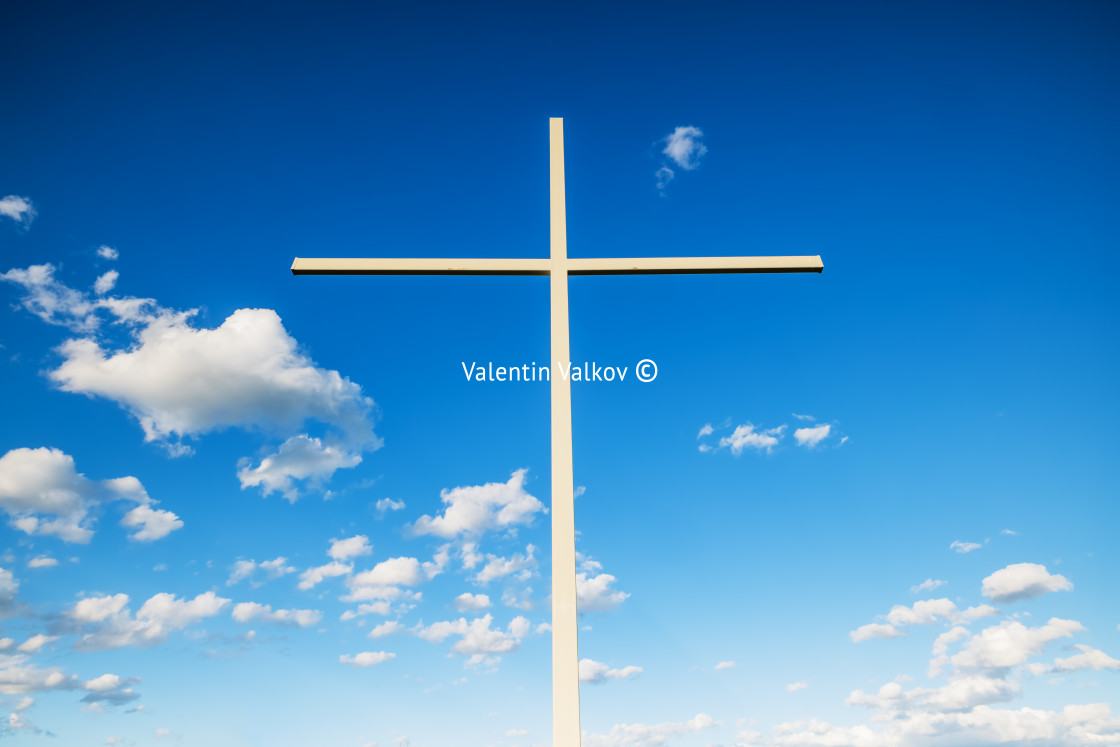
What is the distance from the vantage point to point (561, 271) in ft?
21.2

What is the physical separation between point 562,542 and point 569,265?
2234mm

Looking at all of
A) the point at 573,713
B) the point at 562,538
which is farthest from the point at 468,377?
the point at 573,713

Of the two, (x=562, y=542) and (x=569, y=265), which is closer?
(x=562, y=542)

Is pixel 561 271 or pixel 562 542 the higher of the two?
pixel 561 271

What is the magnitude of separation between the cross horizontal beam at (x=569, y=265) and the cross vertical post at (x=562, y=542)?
0.21 m

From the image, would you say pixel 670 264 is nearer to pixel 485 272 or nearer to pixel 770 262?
pixel 770 262

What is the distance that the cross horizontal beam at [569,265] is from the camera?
6.51m

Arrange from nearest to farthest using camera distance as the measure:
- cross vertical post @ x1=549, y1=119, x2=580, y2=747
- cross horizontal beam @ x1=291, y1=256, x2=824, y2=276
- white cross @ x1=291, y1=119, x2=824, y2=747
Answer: cross vertical post @ x1=549, y1=119, x2=580, y2=747
white cross @ x1=291, y1=119, x2=824, y2=747
cross horizontal beam @ x1=291, y1=256, x2=824, y2=276

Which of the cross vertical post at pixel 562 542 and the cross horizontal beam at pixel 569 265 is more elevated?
the cross horizontal beam at pixel 569 265

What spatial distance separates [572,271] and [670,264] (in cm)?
79

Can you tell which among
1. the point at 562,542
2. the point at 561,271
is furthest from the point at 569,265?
the point at 562,542

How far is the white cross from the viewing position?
17.3 ft

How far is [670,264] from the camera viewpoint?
6.60 metres

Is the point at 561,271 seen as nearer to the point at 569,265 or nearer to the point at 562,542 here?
the point at 569,265
